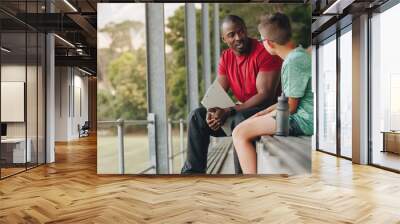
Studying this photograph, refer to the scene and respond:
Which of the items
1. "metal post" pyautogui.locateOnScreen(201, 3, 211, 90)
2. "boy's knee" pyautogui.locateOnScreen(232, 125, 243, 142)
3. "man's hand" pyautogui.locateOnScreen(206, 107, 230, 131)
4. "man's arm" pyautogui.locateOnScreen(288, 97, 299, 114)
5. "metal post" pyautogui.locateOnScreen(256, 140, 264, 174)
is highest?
"metal post" pyautogui.locateOnScreen(201, 3, 211, 90)

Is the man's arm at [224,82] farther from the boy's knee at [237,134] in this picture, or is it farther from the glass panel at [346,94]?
the glass panel at [346,94]

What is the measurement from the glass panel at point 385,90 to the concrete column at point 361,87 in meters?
0.15

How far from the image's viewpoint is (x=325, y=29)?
9258 mm

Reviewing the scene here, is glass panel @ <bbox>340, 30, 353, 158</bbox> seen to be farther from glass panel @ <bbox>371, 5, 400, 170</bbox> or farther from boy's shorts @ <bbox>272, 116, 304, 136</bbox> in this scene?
boy's shorts @ <bbox>272, 116, 304, 136</bbox>

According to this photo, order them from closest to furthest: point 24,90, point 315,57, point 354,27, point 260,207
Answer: point 260,207 → point 24,90 → point 354,27 → point 315,57

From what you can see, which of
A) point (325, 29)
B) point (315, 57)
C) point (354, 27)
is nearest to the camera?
point (354, 27)

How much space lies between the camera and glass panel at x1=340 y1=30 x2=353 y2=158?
28.5ft

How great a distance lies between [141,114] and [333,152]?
5646 millimetres

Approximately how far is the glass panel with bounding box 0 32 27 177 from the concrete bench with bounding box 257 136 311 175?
3.80 meters

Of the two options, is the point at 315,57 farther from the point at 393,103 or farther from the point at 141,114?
the point at 141,114

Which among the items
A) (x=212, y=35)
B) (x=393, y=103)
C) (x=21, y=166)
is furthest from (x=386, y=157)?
(x=21, y=166)

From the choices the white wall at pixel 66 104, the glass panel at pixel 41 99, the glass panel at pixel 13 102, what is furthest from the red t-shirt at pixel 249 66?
the white wall at pixel 66 104

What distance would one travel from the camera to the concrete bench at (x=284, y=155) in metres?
5.80

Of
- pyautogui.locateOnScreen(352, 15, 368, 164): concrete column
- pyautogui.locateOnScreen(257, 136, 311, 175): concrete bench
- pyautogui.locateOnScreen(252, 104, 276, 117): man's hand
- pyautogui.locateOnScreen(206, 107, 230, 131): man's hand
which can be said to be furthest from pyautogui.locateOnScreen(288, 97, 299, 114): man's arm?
pyautogui.locateOnScreen(352, 15, 368, 164): concrete column
